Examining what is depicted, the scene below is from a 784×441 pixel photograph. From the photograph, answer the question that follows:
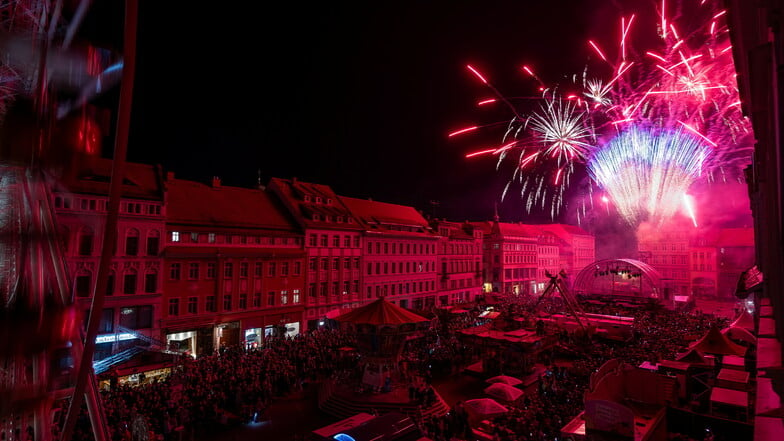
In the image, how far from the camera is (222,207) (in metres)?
34.6

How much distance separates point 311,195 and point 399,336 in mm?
23120

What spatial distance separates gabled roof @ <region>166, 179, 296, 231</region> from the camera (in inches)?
1245

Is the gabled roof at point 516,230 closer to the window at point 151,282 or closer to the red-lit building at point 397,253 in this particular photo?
the red-lit building at point 397,253

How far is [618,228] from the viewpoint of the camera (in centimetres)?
8938

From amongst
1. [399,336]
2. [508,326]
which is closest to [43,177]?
[399,336]

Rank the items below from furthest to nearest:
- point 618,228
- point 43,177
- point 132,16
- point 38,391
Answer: point 618,228 < point 43,177 < point 38,391 < point 132,16

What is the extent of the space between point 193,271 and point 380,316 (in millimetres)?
15933

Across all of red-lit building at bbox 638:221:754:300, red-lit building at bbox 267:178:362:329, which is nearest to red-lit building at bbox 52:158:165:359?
red-lit building at bbox 267:178:362:329

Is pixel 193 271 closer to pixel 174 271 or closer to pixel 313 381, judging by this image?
pixel 174 271

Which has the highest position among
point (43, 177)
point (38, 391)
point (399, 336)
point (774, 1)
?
point (774, 1)

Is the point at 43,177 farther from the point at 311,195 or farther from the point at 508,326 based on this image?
the point at 311,195

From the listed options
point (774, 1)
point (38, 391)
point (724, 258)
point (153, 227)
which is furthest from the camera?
point (724, 258)

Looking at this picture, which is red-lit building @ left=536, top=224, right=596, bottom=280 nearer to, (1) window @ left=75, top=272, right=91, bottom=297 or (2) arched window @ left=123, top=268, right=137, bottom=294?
(2) arched window @ left=123, top=268, right=137, bottom=294

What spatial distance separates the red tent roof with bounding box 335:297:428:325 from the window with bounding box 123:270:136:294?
14212 millimetres
